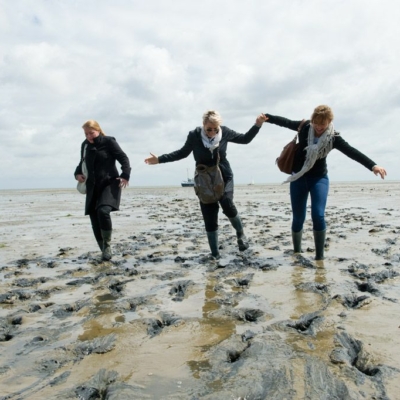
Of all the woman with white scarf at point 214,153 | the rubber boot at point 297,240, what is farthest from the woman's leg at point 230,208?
the rubber boot at point 297,240

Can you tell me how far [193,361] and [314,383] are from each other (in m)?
0.84

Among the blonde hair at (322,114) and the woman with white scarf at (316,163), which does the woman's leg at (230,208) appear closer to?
the woman with white scarf at (316,163)

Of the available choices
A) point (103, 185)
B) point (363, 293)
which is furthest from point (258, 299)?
point (103, 185)

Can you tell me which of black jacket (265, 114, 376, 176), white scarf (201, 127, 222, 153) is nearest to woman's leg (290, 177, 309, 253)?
black jacket (265, 114, 376, 176)

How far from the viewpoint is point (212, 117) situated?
6.15 metres

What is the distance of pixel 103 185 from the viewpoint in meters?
7.00

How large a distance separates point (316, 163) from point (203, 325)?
143 inches

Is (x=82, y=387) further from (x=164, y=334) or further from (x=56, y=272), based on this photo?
(x=56, y=272)

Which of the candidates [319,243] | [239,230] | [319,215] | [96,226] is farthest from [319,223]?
[96,226]

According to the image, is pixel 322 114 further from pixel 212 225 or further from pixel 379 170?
pixel 212 225

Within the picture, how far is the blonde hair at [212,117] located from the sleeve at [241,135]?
1.28ft

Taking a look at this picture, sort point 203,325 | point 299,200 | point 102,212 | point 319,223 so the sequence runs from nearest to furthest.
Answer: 1. point 203,325
2. point 319,223
3. point 299,200
4. point 102,212

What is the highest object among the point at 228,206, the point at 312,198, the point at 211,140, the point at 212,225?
the point at 211,140

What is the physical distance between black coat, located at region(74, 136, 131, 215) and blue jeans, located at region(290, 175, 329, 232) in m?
2.94
